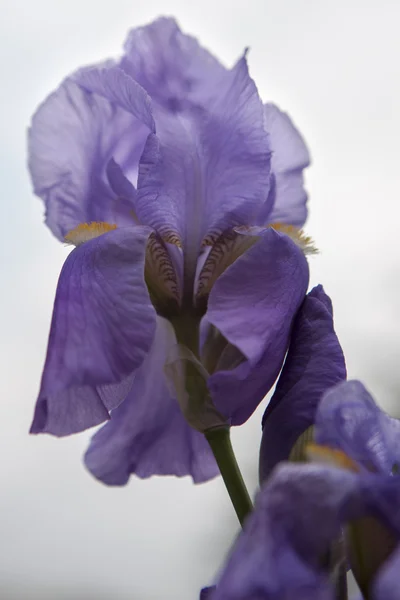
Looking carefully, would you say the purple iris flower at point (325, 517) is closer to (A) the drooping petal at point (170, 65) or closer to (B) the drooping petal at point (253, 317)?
(B) the drooping petal at point (253, 317)

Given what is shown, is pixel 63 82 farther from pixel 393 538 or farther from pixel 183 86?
pixel 393 538

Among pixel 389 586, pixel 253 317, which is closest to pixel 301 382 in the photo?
pixel 253 317

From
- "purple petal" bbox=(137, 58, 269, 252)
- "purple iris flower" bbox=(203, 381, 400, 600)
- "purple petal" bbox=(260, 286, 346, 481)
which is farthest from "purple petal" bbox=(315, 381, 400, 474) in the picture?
"purple petal" bbox=(137, 58, 269, 252)

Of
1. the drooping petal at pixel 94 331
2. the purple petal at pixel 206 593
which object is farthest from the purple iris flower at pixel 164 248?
the purple petal at pixel 206 593

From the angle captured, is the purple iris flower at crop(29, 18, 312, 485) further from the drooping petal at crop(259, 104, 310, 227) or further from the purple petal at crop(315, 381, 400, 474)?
the purple petal at crop(315, 381, 400, 474)

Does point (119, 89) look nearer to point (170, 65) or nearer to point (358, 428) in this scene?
point (170, 65)
